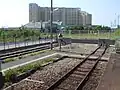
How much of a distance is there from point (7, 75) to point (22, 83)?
115cm

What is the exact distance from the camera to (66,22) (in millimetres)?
155750

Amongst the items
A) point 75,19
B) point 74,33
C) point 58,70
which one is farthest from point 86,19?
point 58,70

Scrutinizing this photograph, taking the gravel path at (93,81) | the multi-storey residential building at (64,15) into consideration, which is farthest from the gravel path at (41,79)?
the multi-storey residential building at (64,15)

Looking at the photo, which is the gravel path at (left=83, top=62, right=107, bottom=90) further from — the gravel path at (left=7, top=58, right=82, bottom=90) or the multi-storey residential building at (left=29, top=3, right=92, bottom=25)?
the multi-storey residential building at (left=29, top=3, right=92, bottom=25)

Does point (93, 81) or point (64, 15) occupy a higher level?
point (64, 15)

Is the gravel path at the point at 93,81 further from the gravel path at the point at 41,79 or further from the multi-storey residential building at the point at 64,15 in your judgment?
the multi-storey residential building at the point at 64,15

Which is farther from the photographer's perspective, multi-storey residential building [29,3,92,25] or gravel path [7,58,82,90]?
multi-storey residential building [29,3,92,25]

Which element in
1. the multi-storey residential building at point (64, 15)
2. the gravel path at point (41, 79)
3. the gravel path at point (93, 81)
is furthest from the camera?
the multi-storey residential building at point (64, 15)

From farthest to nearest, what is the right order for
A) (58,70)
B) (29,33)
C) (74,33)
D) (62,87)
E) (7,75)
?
(74,33), (29,33), (58,70), (7,75), (62,87)

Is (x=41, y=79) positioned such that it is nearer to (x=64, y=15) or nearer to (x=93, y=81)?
(x=93, y=81)

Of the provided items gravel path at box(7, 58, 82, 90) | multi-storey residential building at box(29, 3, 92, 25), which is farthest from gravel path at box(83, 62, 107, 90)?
multi-storey residential building at box(29, 3, 92, 25)

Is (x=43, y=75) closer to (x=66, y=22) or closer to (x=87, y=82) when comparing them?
(x=87, y=82)

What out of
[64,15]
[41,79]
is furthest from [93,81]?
[64,15]

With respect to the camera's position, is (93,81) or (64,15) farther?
(64,15)
